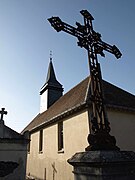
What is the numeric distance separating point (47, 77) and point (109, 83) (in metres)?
13.8

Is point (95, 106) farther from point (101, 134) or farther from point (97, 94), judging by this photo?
point (101, 134)

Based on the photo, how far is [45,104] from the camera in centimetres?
2300

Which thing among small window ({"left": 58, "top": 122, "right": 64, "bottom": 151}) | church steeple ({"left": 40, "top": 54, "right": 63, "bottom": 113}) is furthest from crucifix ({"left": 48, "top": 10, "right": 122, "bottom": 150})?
church steeple ({"left": 40, "top": 54, "right": 63, "bottom": 113})

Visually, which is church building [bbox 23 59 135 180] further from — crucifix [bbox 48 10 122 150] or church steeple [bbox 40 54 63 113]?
church steeple [bbox 40 54 63 113]

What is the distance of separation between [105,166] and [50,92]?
21.6 m

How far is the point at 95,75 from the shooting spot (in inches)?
134

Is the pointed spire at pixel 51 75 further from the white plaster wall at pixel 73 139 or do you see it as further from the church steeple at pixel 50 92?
the white plaster wall at pixel 73 139

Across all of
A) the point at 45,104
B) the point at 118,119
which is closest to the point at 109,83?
the point at 118,119

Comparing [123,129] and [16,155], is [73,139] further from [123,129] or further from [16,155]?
[16,155]

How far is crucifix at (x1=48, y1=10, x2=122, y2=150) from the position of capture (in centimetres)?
268

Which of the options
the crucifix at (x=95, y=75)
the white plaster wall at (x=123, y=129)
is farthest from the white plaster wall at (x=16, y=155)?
the crucifix at (x=95, y=75)

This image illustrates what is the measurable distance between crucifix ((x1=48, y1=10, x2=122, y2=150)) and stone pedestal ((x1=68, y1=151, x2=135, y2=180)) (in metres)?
0.25

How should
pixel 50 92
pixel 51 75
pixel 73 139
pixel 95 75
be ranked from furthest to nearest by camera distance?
pixel 51 75, pixel 50 92, pixel 73 139, pixel 95 75

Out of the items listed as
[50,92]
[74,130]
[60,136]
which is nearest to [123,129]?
[74,130]
